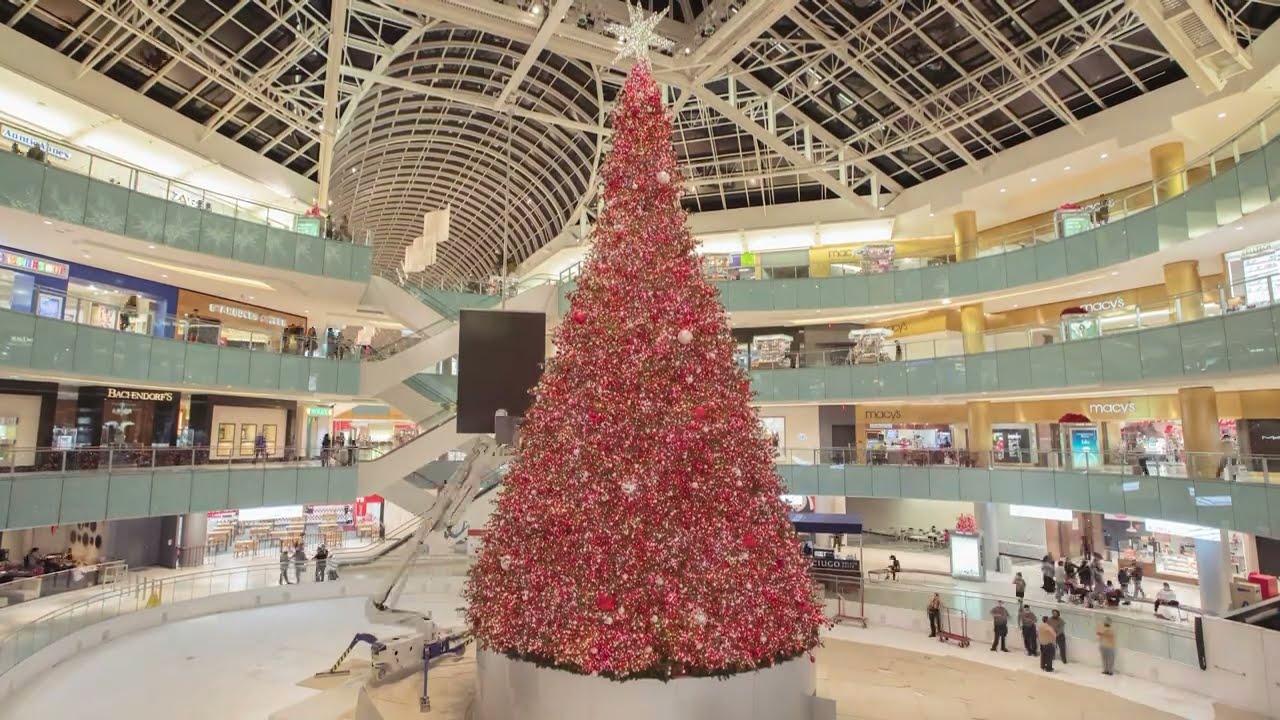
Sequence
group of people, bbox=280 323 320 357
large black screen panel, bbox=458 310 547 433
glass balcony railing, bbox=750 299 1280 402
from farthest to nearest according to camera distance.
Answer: group of people, bbox=280 323 320 357, large black screen panel, bbox=458 310 547 433, glass balcony railing, bbox=750 299 1280 402

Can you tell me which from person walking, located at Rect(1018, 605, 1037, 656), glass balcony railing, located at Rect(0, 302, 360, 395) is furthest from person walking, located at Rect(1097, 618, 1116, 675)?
glass balcony railing, located at Rect(0, 302, 360, 395)

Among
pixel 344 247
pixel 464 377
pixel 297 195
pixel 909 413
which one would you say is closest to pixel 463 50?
pixel 297 195

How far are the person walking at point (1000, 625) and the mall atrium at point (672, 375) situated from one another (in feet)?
0.39

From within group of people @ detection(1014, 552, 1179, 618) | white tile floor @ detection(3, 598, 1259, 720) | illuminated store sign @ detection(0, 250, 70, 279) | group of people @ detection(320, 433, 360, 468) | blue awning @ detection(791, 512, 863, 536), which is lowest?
white tile floor @ detection(3, 598, 1259, 720)

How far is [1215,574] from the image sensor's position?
18.9 meters

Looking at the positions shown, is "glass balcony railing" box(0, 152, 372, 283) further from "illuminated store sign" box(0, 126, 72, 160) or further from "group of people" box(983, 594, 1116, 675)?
"group of people" box(983, 594, 1116, 675)

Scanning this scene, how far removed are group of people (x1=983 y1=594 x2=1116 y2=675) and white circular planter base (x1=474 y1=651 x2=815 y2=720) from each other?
26.5 feet

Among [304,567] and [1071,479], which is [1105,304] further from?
[304,567]

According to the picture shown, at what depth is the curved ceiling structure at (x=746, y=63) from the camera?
18812 mm

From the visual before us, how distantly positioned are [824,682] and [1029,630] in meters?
6.21

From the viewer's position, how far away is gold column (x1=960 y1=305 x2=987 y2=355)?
26156 millimetres

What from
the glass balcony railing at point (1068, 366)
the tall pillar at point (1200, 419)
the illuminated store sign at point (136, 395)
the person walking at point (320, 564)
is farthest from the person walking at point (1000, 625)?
the illuminated store sign at point (136, 395)

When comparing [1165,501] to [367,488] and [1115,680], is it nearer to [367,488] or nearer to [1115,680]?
[1115,680]

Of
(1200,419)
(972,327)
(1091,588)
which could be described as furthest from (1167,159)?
(1091,588)
